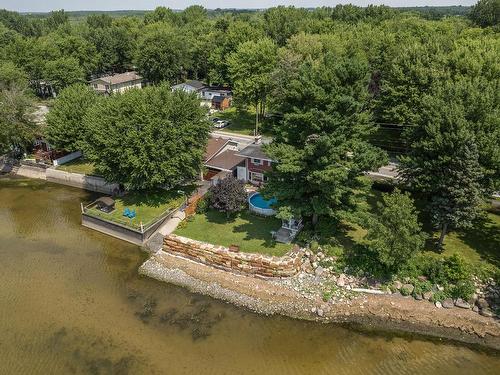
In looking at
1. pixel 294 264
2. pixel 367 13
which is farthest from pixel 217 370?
pixel 367 13

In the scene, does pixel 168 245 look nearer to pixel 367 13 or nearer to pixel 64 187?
pixel 64 187

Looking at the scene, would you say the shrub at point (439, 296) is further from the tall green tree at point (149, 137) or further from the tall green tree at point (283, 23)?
the tall green tree at point (283, 23)

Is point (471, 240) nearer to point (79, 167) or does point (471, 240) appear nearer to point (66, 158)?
point (79, 167)

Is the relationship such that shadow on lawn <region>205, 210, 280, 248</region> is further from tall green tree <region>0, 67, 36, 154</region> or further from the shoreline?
tall green tree <region>0, 67, 36, 154</region>

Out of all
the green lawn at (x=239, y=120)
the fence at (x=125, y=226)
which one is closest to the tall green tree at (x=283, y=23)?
the green lawn at (x=239, y=120)

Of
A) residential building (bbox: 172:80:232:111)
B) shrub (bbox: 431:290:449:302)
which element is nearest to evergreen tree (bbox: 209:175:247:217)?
shrub (bbox: 431:290:449:302)
